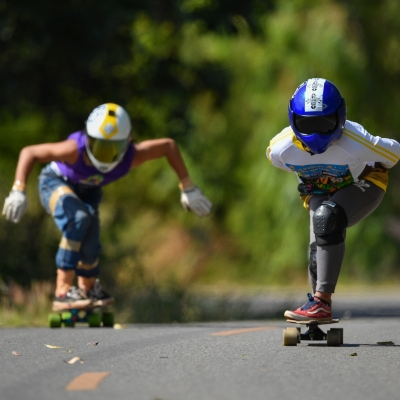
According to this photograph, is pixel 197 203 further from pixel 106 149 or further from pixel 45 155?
pixel 45 155

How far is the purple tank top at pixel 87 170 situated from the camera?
9188mm

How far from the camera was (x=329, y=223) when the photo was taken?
6.99m

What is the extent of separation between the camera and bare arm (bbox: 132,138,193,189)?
9.35 meters

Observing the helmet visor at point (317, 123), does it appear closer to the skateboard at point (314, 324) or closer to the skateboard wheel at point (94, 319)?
the skateboard at point (314, 324)

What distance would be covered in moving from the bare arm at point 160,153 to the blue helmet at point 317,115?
103 inches

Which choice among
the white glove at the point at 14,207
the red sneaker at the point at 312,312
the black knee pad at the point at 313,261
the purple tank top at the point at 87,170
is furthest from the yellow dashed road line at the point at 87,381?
the purple tank top at the point at 87,170

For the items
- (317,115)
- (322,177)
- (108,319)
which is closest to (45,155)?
(108,319)

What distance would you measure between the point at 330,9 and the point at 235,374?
14749mm

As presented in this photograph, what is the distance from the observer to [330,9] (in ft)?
63.4

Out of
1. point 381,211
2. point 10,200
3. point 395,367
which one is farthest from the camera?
point 381,211

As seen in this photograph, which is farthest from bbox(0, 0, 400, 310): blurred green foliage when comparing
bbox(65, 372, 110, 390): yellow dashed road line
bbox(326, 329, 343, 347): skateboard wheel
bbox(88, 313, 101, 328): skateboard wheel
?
bbox(65, 372, 110, 390): yellow dashed road line

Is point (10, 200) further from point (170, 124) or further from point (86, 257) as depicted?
point (170, 124)

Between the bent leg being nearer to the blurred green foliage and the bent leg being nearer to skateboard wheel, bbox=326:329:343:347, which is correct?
skateboard wheel, bbox=326:329:343:347

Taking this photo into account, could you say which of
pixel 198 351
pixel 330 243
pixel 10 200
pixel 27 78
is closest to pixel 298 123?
pixel 330 243
